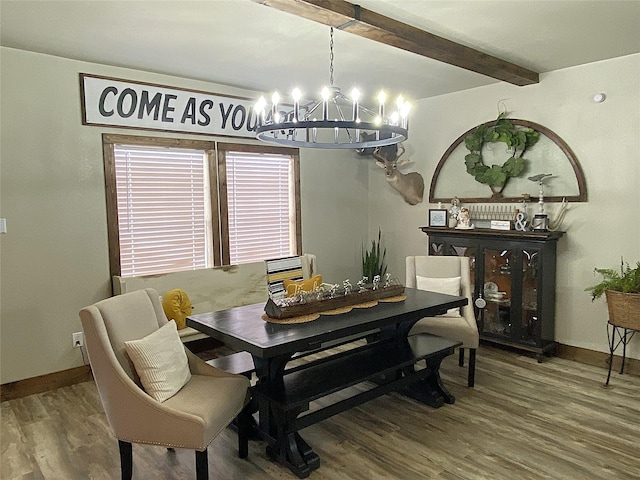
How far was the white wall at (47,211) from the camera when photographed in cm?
344

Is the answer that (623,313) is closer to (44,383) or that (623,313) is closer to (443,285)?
(443,285)

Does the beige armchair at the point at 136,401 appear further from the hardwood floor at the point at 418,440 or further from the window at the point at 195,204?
the window at the point at 195,204

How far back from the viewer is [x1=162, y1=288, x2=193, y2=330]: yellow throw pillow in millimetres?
3863

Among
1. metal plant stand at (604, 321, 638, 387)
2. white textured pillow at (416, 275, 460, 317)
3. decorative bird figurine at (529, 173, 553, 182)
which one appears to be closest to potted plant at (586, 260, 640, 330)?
metal plant stand at (604, 321, 638, 387)

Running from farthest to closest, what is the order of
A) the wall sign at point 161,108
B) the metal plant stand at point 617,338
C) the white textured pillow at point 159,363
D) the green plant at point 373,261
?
the green plant at point 373,261
the wall sign at point 161,108
the metal plant stand at point 617,338
the white textured pillow at point 159,363

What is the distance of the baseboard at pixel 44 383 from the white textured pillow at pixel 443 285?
9.46 ft

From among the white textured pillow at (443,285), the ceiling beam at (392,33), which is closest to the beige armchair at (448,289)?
the white textured pillow at (443,285)

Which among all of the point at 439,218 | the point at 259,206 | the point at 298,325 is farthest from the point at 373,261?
the point at 298,325

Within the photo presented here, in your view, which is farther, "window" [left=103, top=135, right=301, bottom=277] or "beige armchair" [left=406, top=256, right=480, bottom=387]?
"window" [left=103, top=135, right=301, bottom=277]

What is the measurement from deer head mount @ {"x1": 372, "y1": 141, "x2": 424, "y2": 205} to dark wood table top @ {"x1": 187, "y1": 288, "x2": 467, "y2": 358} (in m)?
2.22

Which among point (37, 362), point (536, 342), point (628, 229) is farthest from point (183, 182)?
point (628, 229)

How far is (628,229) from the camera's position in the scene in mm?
3812

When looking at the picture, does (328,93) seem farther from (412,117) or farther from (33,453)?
(412,117)

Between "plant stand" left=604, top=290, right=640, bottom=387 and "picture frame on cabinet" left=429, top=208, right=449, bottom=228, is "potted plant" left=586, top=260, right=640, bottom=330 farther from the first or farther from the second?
"picture frame on cabinet" left=429, top=208, right=449, bottom=228
